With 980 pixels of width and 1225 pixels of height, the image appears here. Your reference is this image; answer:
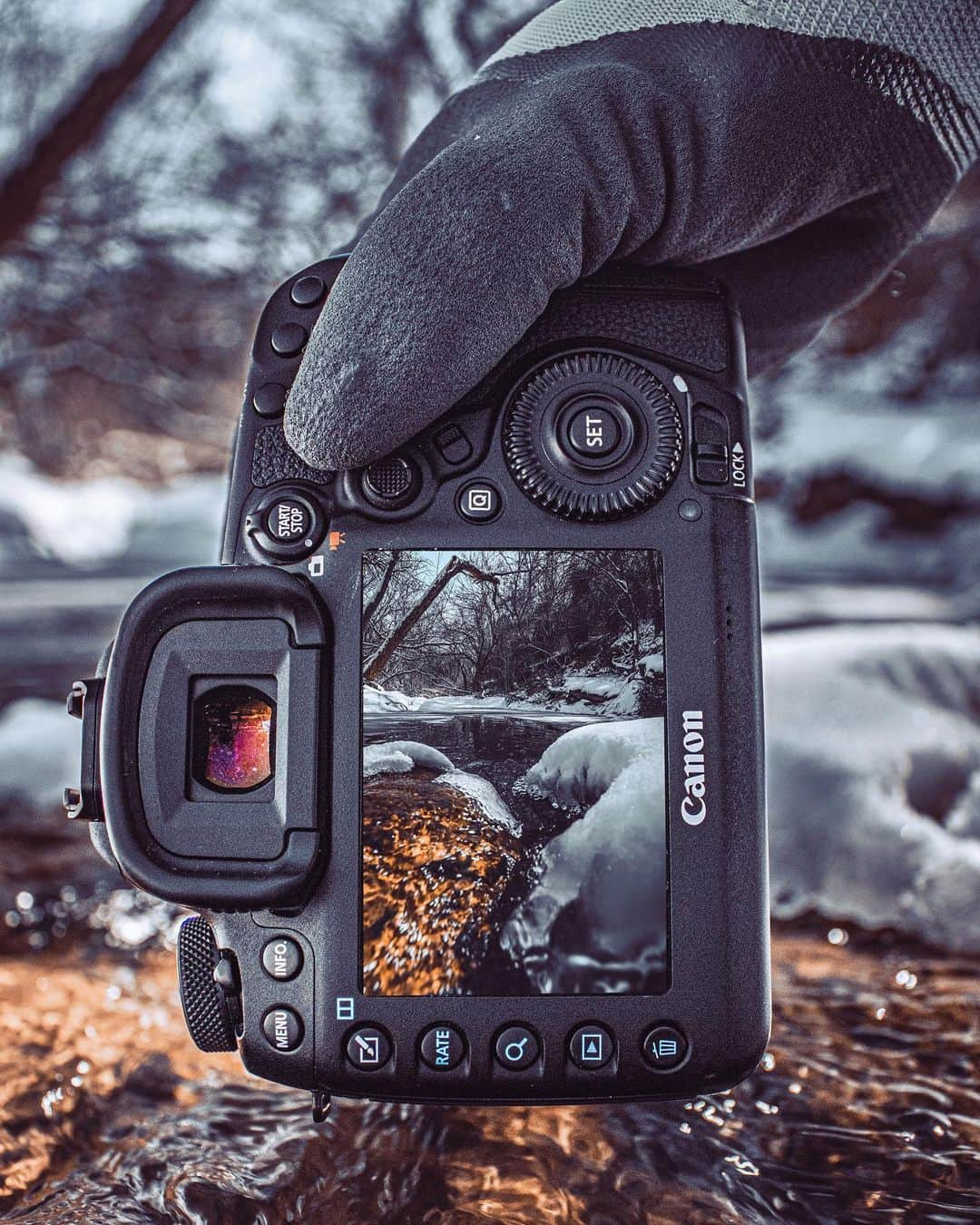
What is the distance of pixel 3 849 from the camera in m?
0.94

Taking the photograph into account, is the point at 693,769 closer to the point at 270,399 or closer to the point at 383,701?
the point at 383,701

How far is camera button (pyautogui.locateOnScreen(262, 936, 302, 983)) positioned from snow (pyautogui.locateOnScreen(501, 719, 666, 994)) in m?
0.09

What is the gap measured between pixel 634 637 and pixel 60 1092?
1.16 feet

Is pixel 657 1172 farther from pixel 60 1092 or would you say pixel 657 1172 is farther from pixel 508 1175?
pixel 60 1092

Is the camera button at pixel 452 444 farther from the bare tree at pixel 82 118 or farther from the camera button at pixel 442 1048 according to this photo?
the bare tree at pixel 82 118

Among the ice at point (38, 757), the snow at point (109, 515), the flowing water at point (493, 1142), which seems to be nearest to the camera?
the flowing water at point (493, 1142)

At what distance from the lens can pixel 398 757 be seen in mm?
438

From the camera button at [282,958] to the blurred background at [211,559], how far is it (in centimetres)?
8

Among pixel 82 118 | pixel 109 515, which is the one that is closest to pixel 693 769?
pixel 82 118

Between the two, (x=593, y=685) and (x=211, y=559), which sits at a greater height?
(x=211, y=559)

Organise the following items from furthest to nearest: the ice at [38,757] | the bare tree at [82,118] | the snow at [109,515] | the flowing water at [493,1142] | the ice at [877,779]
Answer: the snow at [109,515] < the bare tree at [82,118] < the ice at [38,757] < the ice at [877,779] < the flowing water at [493,1142]

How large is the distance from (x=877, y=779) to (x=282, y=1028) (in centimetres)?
67

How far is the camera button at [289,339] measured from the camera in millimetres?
471

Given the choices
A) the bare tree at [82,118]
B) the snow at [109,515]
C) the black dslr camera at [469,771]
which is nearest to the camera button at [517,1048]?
the black dslr camera at [469,771]
